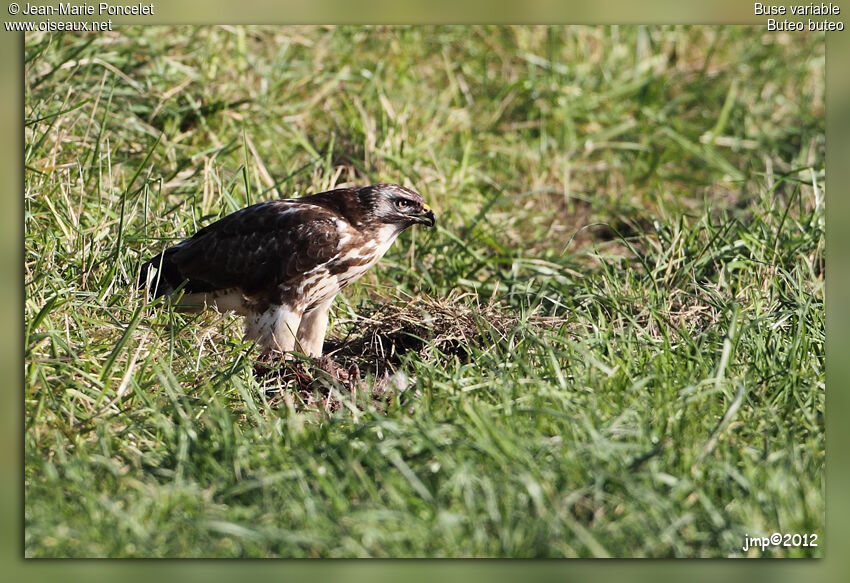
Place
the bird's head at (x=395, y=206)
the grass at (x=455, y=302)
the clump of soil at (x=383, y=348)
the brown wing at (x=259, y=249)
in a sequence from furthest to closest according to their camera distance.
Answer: the bird's head at (x=395, y=206), the brown wing at (x=259, y=249), the clump of soil at (x=383, y=348), the grass at (x=455, y=302)

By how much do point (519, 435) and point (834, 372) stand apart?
3.94 ft

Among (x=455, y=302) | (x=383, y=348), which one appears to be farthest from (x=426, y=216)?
(x=383, y=348)

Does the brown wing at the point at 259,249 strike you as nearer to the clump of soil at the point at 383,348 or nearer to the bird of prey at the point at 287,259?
the bird of prey at the point at 287,259

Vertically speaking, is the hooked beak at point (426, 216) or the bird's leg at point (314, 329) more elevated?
the hooked beak at point (426, 216)

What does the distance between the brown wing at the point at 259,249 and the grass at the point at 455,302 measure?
0.23 meters

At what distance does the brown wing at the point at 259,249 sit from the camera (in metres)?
5.41

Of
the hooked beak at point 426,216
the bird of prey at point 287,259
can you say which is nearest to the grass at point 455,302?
the bird of prey at point 287,259

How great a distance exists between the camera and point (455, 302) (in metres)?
5.73

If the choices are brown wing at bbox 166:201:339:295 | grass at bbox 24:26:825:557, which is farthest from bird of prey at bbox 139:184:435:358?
grass at bbox 24:26:825:557

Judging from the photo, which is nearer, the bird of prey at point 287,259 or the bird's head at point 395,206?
the bird of prey at point 287,259

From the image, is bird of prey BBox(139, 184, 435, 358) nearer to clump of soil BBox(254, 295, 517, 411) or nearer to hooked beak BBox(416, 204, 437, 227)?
hooked beak BBox(416, 204, 437, 227)

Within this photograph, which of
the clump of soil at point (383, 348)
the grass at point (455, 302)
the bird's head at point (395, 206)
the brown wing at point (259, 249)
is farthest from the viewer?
the bird's head at point (395, 206)

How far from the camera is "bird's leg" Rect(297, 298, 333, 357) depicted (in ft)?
18.4

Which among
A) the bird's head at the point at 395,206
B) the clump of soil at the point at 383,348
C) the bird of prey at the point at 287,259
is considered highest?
the bird's head at the point at 395,206
